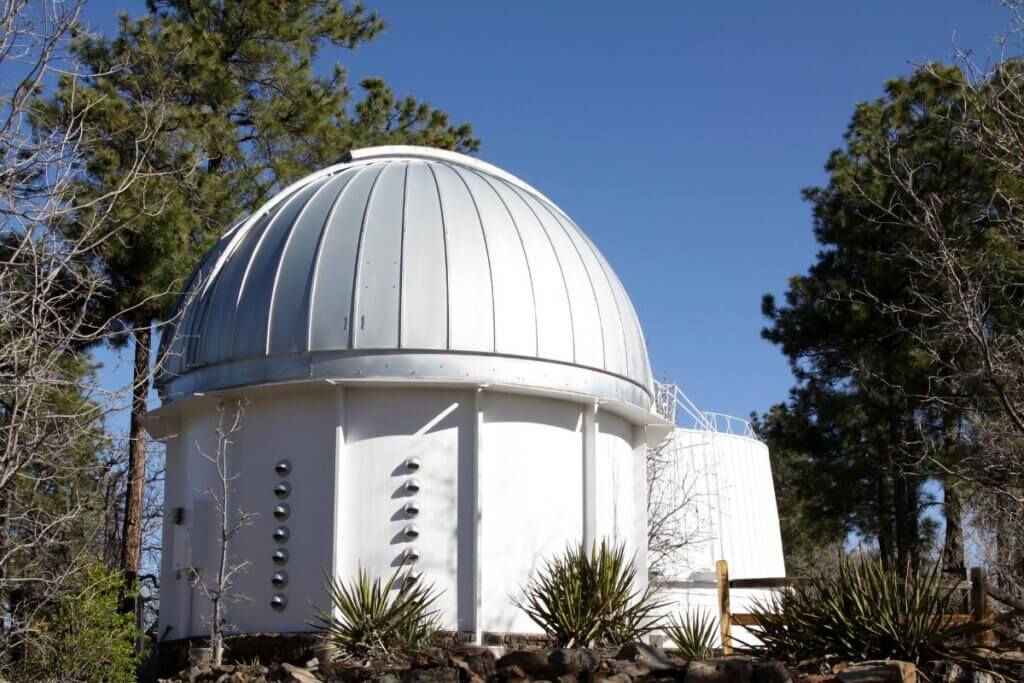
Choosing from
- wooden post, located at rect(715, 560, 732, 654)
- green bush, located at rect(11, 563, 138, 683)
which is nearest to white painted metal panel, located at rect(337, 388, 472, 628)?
green bush, located at rect(11, 563, 138, 683)

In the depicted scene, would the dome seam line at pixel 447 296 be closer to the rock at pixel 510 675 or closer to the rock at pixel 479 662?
the rock at pixel 479 662

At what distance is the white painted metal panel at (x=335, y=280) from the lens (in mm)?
15594

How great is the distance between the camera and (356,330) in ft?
51.0

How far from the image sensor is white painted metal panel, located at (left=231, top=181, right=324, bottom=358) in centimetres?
1606

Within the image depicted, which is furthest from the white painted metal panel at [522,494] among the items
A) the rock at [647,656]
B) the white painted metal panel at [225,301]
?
the rock at [647,656]

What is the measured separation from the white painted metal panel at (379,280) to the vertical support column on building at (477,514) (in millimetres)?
1313

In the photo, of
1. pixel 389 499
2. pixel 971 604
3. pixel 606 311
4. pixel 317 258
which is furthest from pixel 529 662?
pixel 606 311

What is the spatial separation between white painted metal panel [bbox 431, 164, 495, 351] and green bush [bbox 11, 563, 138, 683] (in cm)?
511

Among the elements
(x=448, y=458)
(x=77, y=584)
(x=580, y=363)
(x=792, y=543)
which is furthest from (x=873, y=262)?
(x=792, y=543)

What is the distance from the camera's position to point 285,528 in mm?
15578

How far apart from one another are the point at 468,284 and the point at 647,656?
244 inches

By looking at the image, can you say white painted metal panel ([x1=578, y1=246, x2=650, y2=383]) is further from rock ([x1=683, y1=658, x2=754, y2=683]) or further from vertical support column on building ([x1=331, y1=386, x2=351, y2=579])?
rock ([x1=683, y1=658, x2=754, y2=683])

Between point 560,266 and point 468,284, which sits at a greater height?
point 560,266

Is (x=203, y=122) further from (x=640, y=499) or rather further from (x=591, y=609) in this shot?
(x=591, y=609)
